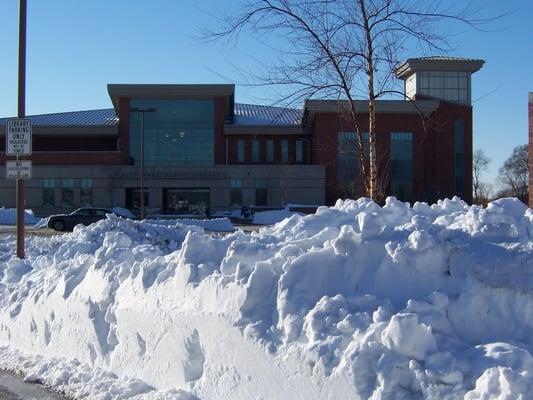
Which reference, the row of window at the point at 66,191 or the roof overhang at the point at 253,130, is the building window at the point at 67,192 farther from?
the roof overhang at the point at 253,130

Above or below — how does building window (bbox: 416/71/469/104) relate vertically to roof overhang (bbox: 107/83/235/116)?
above

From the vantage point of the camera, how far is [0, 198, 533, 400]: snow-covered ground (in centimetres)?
488

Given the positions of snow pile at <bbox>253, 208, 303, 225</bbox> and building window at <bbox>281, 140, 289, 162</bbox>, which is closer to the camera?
snow pile at <bbox>253, 208, 303, 225</bbox>

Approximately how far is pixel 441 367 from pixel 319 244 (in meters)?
2.40

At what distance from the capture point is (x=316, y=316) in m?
5.46

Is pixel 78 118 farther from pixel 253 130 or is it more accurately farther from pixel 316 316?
pixel 316 316

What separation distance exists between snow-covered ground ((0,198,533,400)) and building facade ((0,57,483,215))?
5368 centimetres

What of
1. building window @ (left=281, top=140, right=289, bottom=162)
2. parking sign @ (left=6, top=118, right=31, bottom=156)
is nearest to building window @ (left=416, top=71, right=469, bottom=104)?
building window @ (left=281, top=140, right=289, bottom=162)

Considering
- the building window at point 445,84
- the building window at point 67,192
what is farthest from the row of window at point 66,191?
the building window at point 445,84

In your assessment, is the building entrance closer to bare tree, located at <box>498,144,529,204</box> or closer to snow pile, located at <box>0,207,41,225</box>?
snow pile, located at <box>0,207,41,225</box>

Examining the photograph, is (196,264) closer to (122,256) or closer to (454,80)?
(122,256)

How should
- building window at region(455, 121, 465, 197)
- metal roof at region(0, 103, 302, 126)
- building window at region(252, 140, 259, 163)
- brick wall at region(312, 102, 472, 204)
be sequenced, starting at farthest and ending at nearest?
1. metal roof at region(0, 103, 302, 126)
2. building window at region(455, 121, 465, 197)
3. building window at region(252, 140, 259, 163)
4. brick wall at region(312, 102, 472, 204)

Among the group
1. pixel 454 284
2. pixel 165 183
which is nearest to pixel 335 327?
pixel 454 284

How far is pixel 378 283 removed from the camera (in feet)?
19.3
